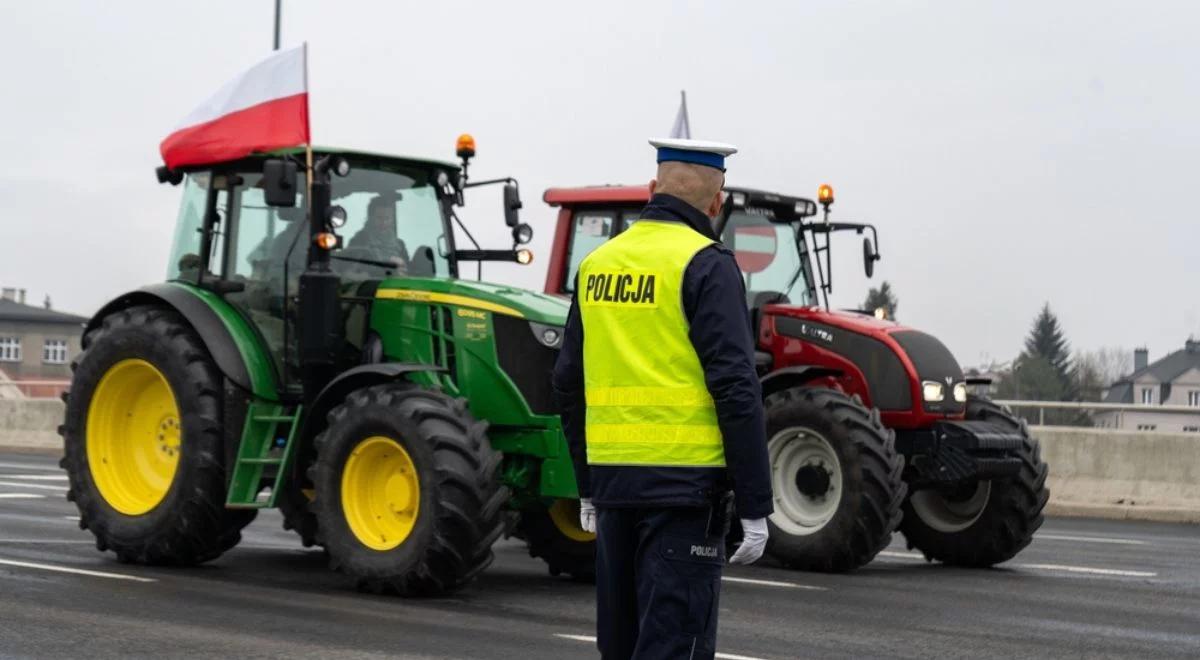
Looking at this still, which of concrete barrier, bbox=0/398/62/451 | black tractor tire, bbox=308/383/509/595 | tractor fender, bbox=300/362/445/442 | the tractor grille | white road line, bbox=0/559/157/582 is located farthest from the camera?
concrete barrier, bbox=0/398/62/451

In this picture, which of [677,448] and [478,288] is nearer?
[677,448]

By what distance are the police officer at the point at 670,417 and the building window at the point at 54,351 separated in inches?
4384

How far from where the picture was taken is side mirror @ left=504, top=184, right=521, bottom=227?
13406 mm

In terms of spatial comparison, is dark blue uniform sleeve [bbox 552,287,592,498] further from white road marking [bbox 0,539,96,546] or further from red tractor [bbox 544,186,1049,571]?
white road marking [bbox 0,539,96,546]

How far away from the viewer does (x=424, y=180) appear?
13.1 meters

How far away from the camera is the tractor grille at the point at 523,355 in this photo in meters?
11.9

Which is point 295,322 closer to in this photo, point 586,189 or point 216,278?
point 216,278

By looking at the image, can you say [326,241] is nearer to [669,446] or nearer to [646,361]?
[646,361]

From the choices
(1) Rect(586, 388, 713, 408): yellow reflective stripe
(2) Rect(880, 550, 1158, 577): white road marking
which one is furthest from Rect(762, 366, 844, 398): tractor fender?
(1) Rect(586, 388, 713, 408): yellow reflective stripe

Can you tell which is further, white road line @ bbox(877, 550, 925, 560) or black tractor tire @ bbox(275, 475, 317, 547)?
white road line @ bbox(877, 550, 925, 560)

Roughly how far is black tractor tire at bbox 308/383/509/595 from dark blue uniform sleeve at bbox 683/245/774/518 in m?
5.48

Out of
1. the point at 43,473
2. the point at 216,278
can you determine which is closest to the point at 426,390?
the point at 216,278

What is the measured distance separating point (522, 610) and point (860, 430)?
11.4 feet

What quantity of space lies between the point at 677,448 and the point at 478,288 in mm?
6830
